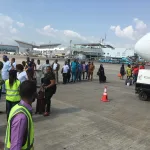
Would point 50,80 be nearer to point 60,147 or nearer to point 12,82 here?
point 12,82

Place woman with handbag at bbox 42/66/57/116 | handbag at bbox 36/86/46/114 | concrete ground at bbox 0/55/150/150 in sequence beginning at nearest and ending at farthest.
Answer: concrete ground at bbox 0/55/150/150 → woman with handbag at bbox 42/66/57/116 → handbag at bbox 36/86/46/114

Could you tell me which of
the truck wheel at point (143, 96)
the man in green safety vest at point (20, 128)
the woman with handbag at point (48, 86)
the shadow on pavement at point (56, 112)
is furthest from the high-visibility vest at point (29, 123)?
the truck wheel at point (143, 96)

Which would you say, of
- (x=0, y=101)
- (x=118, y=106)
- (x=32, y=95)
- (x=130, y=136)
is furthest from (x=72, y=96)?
(x=32, y=95)

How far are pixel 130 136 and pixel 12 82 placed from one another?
332cm

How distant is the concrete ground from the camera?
539 cm

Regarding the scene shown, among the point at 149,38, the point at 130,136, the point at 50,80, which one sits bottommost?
the point at 130,136

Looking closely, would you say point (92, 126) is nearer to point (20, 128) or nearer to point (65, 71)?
point (20, 128)

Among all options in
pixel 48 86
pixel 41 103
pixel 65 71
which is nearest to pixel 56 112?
pixel 41 103

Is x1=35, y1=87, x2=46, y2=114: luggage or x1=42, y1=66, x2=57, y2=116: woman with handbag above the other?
x1=42, y1=66, x2=57, y2=116: woman with handbag

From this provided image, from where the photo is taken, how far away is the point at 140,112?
28.5 ft

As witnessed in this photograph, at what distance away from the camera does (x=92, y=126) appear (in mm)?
6707

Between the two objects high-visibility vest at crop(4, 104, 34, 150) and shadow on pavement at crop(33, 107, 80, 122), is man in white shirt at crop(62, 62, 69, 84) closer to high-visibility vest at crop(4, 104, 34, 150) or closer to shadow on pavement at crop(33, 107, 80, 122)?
shadow on pavement at crop(33, 107, 80, 122)

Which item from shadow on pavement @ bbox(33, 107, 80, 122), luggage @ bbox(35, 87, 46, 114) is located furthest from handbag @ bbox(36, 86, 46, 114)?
shadow on pavement @ bbox(33, 107, 80, 122)

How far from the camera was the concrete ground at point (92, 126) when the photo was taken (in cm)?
539
